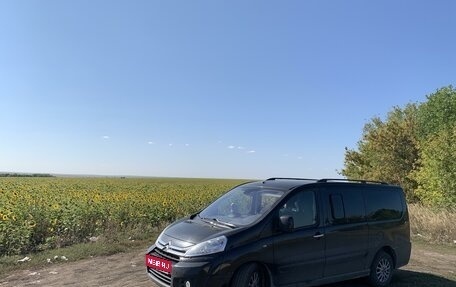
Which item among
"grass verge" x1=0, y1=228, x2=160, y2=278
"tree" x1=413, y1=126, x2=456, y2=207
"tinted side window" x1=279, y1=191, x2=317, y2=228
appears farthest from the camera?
"tree" x1=413, y1=126, x2=456, y2=207

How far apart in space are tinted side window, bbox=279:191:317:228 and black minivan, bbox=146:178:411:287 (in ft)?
0.05

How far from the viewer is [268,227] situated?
630 centimetres

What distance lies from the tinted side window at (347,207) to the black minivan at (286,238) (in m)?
0.02

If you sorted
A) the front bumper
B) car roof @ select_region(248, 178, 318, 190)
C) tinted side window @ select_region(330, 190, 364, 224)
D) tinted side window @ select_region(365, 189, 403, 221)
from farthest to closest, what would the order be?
1. tinted side window @ select_region(365, 189, 403, 221)
2. tinted side window @ select_region(330, 190, 364, 224)
3. car roof @ select_region(248, 178, 318, 190)
4. the front bumper

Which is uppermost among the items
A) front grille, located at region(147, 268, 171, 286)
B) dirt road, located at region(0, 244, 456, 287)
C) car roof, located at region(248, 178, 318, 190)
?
car roof, located at region(248, 178, 318, 190)

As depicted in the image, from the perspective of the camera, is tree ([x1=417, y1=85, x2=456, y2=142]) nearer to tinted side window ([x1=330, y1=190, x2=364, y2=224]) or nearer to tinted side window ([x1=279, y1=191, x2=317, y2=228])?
tinted side window ([x1=330, y1=190, x2=364, y2=224])

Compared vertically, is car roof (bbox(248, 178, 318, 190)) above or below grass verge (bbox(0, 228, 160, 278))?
above

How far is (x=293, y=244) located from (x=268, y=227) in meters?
0.54

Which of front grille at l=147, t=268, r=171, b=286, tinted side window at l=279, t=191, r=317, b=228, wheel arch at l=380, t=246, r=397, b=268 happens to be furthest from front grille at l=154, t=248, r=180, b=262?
wheel arch at l=380, t=246, r=397, b=268

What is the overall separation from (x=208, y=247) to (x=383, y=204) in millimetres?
4277

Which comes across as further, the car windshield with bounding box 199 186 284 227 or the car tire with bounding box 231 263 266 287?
the car windshield with bounding box 199 186 284 227

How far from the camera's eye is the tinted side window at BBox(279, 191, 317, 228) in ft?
22.0

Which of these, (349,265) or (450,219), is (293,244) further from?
(450,219)

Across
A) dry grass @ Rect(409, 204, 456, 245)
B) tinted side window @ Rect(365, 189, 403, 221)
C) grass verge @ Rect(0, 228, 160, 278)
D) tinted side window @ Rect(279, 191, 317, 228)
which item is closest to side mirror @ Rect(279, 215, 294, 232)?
tinted side window @ Rect(279, 191, 317, 228)
